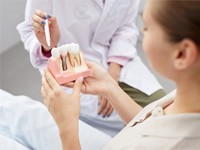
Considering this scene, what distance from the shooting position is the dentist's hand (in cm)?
104

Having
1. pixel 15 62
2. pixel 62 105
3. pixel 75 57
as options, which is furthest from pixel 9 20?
pixel 62 105

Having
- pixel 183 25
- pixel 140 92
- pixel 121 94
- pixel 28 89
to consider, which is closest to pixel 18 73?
pixel 28 89

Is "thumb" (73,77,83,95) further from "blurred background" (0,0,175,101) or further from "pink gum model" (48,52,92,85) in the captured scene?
"blurred background" (0,0,175,101)

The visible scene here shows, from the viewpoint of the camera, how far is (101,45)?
133 cm

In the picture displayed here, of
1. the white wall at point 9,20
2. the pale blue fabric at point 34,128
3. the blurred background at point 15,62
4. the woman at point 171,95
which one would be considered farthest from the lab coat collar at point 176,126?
the white wall at point 9,20

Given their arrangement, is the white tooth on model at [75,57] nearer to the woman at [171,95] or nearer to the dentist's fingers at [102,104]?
the woman at [171,95]

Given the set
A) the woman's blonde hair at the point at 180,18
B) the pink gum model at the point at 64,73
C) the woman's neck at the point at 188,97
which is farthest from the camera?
the pink gum model at the point at 64,73

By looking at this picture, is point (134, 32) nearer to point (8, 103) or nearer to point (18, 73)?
point (8, 103)

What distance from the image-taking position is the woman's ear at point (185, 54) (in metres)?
0.54

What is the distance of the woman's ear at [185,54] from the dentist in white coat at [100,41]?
0.64m

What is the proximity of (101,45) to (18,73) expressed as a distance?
85cm

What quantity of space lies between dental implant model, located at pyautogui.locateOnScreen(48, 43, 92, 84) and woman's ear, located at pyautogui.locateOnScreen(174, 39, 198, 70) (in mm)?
369

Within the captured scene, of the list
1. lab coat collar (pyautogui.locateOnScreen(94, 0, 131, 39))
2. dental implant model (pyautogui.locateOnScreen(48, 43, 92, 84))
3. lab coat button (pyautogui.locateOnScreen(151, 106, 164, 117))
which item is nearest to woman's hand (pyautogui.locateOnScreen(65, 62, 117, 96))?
dental implant model (pyautogui.locateOnScreen(48, 43, 92, 84))

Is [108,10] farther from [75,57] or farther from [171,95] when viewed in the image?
[171,95]
